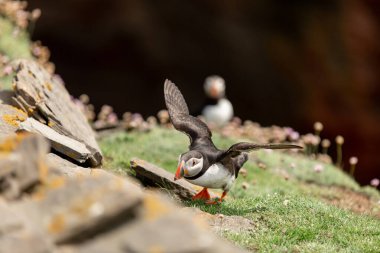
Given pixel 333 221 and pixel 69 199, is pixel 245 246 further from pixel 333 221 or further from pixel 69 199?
pixel 69 199

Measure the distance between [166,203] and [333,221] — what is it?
13.5 feet

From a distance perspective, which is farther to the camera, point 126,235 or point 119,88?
point 119,88

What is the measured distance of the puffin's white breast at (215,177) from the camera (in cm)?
806

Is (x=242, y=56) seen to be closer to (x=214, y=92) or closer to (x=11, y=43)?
(x=214, y=92)

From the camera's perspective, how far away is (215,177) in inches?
320

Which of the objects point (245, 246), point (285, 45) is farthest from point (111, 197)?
point (285, 45)

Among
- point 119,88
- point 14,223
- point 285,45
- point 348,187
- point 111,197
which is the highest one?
point 285,45

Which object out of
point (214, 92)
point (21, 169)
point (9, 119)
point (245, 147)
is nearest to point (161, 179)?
point (245, 147)

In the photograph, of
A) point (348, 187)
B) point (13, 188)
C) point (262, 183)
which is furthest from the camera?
point (348, 187)

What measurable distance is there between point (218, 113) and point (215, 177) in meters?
7.94

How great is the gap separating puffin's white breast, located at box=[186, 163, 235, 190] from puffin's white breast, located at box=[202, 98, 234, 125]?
759 centimetres

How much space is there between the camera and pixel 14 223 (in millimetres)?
4027

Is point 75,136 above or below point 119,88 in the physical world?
below

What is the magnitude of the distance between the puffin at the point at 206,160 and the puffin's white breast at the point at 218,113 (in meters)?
6.60
